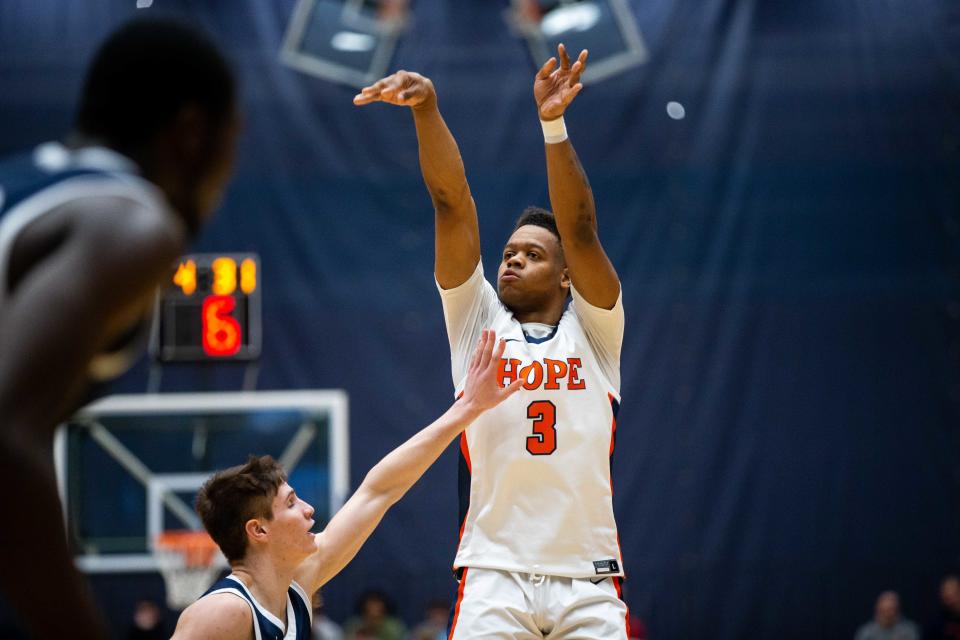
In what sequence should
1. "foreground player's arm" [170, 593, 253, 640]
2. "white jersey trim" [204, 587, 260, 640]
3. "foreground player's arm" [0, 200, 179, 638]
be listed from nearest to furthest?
1. "foreground player's arm" [0, 200, 179, 638]
2. "foreground player's arm" [170, 593, 253, 640]
3. "white jersey trim" [204, 587, 260, 640]

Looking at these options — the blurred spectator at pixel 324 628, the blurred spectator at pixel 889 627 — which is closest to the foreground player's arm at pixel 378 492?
the blurred spectator at pixel 324 628

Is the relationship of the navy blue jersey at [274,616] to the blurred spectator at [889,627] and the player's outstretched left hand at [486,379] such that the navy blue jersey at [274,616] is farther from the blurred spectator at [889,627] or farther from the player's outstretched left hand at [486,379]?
the blurred spectator at [889,627]

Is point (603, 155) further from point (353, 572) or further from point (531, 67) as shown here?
point (353, 572)

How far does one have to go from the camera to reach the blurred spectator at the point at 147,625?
1114 cm

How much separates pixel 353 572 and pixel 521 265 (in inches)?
321

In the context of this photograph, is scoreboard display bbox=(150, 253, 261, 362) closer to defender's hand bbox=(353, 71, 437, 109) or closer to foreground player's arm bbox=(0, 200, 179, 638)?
defender's hand bbox=(353, 71, 437, 109)

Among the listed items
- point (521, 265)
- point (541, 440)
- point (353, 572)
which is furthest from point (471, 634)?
point (353, 572)

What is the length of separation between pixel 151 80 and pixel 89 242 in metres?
0.29

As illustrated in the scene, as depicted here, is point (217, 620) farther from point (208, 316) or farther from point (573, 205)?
point (208, 316)

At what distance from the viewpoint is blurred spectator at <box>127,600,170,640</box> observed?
11.1 metres

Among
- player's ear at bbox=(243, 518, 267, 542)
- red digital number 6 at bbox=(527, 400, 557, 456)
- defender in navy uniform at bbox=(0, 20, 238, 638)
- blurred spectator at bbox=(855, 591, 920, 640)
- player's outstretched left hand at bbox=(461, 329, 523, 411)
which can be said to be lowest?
blurred spectator at bbox=(855, 591, 920, 640)

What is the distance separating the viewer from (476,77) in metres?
12.7

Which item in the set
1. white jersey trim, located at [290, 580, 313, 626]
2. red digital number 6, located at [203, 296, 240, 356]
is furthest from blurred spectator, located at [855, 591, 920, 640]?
white jersey trim, located at [290, 580, 313, 626]

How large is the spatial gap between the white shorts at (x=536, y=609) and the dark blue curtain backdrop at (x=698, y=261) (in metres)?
8.15
